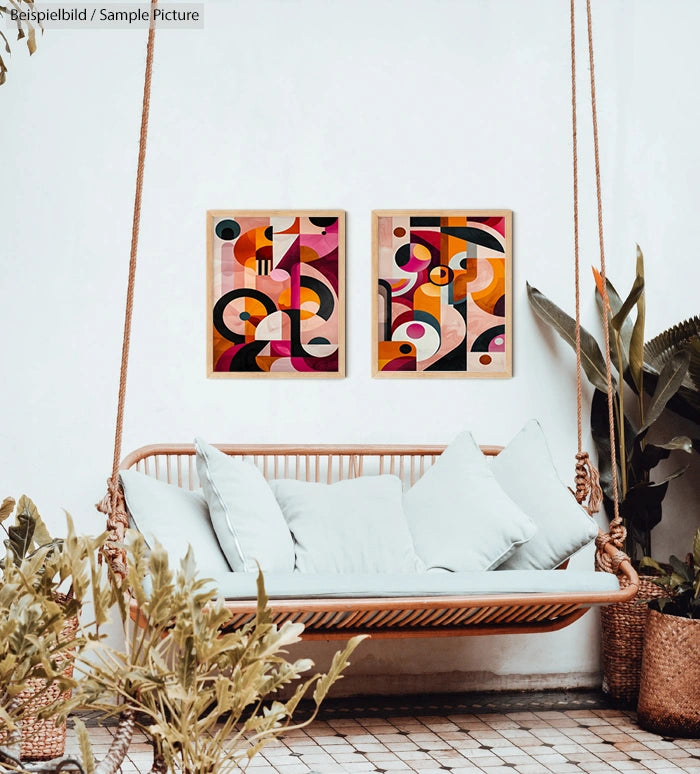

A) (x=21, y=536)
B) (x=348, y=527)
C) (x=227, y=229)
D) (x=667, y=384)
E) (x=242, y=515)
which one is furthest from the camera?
(x=227, y=229)

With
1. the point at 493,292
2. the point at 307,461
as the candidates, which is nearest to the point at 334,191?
Result: the point at 493,292

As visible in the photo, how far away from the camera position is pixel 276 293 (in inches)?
142

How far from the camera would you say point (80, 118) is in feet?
11.7

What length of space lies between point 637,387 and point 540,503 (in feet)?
2.16

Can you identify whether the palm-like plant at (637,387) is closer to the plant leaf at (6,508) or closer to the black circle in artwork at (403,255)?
the black circle in artwork at (403,255)

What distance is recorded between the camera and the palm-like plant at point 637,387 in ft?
11.0

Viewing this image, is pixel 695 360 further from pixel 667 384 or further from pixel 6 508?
pixel 6 508

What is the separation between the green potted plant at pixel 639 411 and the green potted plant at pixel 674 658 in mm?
195

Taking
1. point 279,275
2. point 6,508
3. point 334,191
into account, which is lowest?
point 6,508

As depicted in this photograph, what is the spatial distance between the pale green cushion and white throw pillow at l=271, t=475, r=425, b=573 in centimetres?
31

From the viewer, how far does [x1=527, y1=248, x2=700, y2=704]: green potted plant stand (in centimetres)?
336

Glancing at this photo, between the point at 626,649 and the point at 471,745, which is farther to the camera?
the point at 626,649

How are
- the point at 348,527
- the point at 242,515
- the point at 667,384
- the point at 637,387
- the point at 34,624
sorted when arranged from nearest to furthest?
the point at 34,624, the point at 242,515, the point at 348,527, the point at 667,384, the point at 637,387

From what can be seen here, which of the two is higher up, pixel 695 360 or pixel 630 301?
pixel 630 301
